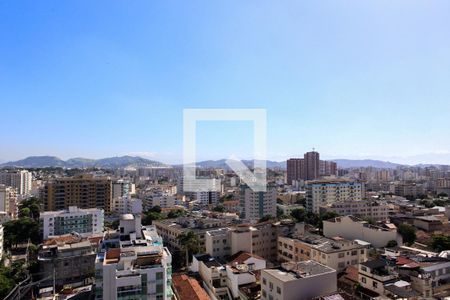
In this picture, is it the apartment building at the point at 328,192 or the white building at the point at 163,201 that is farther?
the white building at the point at 163,201

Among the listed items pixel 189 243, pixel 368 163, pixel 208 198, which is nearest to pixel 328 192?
pixel 208 198

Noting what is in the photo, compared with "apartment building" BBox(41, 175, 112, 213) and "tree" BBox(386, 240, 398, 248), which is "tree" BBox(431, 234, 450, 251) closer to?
"tree" BBox(386, 240, 398, 248)

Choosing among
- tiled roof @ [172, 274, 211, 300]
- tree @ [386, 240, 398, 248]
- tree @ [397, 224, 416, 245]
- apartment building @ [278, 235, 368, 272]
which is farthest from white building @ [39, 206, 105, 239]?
tree @ [397, 224, 416, 245]

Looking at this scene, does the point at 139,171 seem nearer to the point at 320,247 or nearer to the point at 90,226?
the point at 90,226

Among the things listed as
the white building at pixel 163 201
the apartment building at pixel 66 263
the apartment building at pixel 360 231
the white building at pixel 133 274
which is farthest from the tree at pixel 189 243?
the white building at pixel 163 201

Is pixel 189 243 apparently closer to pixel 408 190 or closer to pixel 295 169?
pixel 408 190

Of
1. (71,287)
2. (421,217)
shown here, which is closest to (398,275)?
(71,287)

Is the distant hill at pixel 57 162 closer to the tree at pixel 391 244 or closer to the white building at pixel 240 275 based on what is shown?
the tree at pixel 391 244
